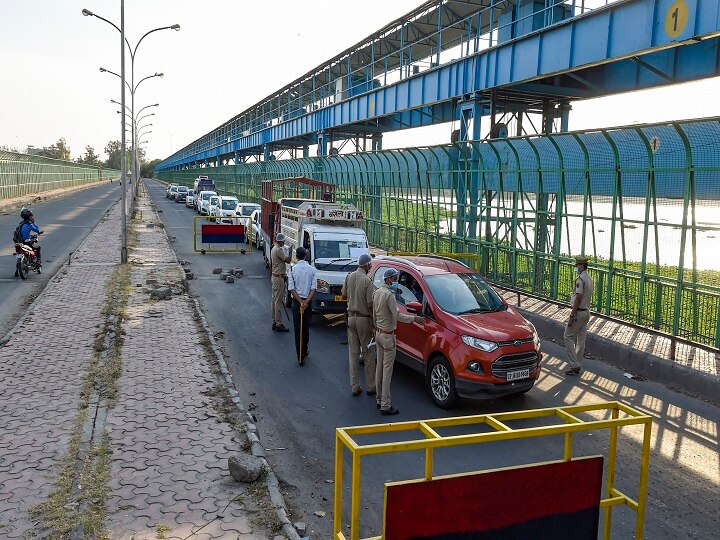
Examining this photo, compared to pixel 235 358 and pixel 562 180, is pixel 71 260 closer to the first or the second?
pixel 235 358

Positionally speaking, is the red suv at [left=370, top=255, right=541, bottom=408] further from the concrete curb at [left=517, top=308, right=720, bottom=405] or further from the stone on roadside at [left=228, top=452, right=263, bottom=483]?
the stone on roadside at [left=228, top=452, right=263, bottom=483]

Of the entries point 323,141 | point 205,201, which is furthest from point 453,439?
point 205,201

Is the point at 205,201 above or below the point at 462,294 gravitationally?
above

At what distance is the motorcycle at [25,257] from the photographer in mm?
17234

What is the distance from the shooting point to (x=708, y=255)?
10.8 m

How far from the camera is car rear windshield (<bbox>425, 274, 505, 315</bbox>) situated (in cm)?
885

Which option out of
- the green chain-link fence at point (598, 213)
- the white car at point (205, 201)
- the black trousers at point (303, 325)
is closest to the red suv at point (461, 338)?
the black trousers at point (303, 325)

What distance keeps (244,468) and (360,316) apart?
10.4 feet

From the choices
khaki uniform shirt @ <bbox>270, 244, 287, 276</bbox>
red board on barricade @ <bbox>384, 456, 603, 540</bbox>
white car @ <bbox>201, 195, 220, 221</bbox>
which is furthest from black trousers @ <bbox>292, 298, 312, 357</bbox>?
white car @ <bbox>201, 195, 220, 221</bbox>

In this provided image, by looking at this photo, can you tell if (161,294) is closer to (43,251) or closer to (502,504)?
(43,251)

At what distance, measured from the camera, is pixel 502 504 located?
3686mm

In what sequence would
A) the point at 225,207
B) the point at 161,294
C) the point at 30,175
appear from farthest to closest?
the point at 30,175 → the point at 225,207 → the point at 161,294

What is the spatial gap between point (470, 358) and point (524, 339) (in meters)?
0.86

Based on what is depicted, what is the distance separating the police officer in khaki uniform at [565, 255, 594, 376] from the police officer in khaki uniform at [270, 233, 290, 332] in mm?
5407
